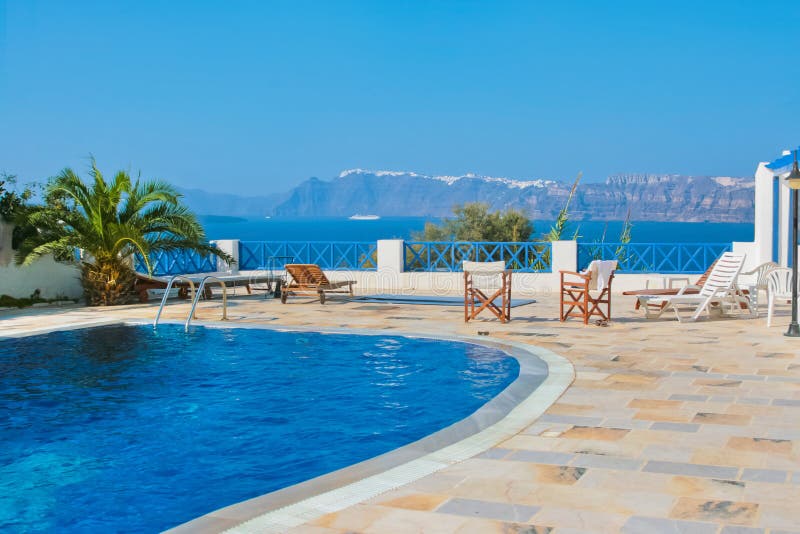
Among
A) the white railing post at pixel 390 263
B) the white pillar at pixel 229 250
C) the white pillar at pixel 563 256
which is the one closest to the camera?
the white pillar at pixel 563 256

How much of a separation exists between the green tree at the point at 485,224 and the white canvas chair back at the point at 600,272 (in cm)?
1698

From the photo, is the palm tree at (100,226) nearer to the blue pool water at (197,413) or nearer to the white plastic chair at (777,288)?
the blue pool water at (197,413)

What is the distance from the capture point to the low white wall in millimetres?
12734

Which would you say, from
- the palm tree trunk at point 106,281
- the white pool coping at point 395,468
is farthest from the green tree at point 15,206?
the white pool coping at point 395,468

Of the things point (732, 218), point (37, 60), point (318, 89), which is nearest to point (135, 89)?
point (37, 60)

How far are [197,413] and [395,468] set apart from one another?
2.48m

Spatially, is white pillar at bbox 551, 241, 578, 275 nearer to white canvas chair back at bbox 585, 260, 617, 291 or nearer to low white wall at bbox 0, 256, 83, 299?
white canvas chair back at bbox 585, 260, 617, 291

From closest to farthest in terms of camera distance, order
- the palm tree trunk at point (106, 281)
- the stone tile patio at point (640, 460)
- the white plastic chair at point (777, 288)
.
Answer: the stone tile patio at point (640, 460) → the white plastic chair at point (777, 288) → the palm tree trunk at point (106, 281)

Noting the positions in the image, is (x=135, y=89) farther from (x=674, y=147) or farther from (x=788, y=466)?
(x=788, y=466)

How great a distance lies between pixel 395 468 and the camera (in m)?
4.16

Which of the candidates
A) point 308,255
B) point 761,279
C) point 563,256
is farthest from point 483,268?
point 308,255

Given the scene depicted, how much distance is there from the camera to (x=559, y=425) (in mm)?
4953

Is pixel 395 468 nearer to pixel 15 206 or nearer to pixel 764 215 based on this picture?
A: pixel 15 206

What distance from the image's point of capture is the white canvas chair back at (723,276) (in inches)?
402
